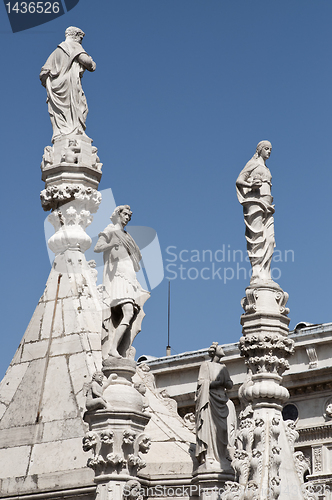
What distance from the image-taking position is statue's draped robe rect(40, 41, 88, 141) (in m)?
14.8

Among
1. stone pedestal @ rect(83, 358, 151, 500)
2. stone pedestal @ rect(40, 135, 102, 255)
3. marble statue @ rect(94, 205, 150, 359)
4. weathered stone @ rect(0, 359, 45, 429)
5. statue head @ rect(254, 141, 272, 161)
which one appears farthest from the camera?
stone pedestal @ rect(40, 135, 102, 255)

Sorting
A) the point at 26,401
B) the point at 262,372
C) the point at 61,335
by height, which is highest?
the point at 61,335

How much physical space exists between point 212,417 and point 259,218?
272 centimetres

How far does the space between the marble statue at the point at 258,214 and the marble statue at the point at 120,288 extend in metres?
1.53

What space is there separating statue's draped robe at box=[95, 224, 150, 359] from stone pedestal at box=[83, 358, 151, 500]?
889mm

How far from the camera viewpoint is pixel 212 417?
1179cm

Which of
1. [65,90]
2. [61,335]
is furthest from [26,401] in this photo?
[65,90]

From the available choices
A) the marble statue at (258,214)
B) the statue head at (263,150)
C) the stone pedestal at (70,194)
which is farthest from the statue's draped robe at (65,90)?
the marble statue at (258,214)

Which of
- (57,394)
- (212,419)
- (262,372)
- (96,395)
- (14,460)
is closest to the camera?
(96,395)

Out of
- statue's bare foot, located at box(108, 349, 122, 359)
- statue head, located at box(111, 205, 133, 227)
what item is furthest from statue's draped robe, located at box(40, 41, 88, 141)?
statue's bare foot, located at box(108, 349, 122, 359)

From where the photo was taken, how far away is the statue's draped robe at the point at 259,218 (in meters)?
11.8

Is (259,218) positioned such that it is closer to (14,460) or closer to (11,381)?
(11,381)

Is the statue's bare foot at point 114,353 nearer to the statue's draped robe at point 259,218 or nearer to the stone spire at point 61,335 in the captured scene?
the stone spire at point 61,335

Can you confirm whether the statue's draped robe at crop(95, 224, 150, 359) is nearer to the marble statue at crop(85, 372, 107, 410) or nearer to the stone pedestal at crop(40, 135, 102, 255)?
the marble statue at crop(85, 372, 107, 410)
